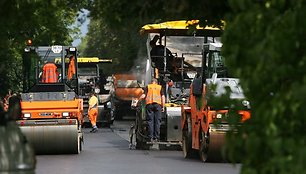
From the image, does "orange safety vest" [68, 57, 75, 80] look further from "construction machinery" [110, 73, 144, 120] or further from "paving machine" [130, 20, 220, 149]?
"construction machinery" [110, 73, 144, 120]

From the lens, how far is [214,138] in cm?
1994

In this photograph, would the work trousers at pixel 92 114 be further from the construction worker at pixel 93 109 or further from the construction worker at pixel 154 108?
the construction worker at pixel 154 108

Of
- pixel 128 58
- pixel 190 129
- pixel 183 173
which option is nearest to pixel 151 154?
pixel 190 129

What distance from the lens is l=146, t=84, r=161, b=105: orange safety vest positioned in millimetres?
24500

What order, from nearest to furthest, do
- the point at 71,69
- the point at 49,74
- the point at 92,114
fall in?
1. the point at 49,74
2. the point at 71,69
3. the point at 92,114

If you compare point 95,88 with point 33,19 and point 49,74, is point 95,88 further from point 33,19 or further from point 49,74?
point 33,19

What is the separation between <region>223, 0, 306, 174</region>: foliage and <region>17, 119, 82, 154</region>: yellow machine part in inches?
582

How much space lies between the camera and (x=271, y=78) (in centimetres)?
767

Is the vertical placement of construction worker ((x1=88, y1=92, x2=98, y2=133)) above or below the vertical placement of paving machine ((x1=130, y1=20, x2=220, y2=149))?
below

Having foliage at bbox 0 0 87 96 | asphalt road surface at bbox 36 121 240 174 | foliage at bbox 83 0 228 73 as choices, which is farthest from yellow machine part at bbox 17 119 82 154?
foliage at bbox 83 0 228 73

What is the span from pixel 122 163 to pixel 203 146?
184 cm

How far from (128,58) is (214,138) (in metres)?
44.1

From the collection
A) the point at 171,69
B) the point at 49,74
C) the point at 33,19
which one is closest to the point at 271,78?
the point at 33,19

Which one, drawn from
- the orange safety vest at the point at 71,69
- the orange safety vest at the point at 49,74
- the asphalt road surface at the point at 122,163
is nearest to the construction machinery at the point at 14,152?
the asphalt road surface at the point at 122,163
